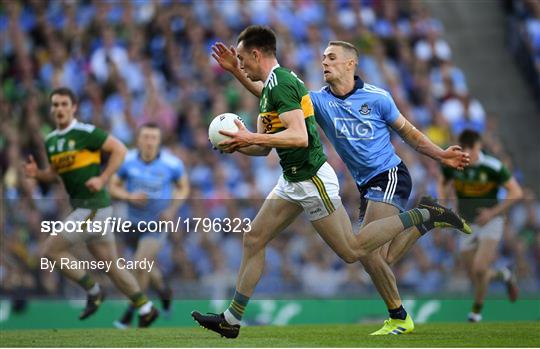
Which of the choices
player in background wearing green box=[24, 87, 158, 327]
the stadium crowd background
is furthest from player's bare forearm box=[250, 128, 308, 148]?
the stadium crowd background

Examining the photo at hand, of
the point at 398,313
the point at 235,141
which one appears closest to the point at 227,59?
the point at 235,141

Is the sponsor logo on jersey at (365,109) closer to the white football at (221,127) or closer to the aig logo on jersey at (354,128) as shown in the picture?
the aig logo on jersey at (354,128)

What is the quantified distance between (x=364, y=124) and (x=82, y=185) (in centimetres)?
400

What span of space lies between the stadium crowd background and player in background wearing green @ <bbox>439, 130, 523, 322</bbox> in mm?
882

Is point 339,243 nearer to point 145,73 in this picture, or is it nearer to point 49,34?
point 145,73

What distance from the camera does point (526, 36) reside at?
23516 mm

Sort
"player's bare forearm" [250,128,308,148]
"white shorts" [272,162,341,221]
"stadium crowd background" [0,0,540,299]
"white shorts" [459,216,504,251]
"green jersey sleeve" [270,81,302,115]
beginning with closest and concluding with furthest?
"player's bare forearm" [250,128,308,148] → "green jersey sleeve" [270,81,302,115] → "white shorts" [272,162,341,221] → "white shorts" [459,216,504,251] → "stadium crowd background" [0,0,540,299]

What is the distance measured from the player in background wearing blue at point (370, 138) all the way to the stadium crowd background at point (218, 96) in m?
4.45

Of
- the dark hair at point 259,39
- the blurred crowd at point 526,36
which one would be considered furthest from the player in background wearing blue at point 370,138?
the blurred crowd at point 526,36

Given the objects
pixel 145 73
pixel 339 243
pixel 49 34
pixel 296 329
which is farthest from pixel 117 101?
pixel 339 243

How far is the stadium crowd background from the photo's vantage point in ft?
55.0

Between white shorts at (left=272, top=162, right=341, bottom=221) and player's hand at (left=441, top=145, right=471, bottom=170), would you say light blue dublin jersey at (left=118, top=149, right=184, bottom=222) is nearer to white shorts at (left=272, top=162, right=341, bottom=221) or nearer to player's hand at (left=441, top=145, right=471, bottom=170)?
white shorts at (left=272, top=162, right=341, bottom=221)

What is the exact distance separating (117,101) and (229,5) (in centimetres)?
317

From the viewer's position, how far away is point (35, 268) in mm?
15961
